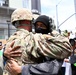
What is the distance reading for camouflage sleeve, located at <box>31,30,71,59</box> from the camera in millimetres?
1729

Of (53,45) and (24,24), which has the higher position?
(24,24)

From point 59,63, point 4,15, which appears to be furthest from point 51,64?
point 4,15

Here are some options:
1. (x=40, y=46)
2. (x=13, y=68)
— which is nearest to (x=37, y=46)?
(x=40, y=46)

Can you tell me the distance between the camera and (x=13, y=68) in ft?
5.94

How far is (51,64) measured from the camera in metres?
1.75

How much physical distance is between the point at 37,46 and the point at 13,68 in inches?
10.1

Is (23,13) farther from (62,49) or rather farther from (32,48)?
(62,49)

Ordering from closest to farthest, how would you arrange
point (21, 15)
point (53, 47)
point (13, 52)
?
point (53, 47) → point (13, 52) → point (21, 15)

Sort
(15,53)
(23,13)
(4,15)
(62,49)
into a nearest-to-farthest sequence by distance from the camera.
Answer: (62,49), (15,53), (23,13), (4,15)

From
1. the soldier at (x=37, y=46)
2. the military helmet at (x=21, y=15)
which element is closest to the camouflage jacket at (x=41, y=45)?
the soldier at (x=37, y=46)

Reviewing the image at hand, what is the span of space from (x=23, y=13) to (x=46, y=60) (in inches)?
18.5

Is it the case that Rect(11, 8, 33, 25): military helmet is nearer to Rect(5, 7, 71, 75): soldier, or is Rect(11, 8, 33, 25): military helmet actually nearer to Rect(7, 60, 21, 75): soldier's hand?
Rect(5, 7, 71, 75): soldier

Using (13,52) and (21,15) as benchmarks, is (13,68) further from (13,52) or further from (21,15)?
(21,15)

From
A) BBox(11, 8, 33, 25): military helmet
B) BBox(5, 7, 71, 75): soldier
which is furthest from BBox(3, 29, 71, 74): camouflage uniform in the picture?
BBox(11, 8, 33, 25): military helmet
